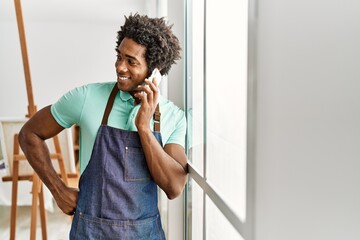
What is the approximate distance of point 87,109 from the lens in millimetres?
1190

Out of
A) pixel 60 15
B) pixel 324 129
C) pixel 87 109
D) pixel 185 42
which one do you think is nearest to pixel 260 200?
pixel 324 129

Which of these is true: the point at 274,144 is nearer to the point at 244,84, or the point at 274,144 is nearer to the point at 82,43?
the point at 244,84

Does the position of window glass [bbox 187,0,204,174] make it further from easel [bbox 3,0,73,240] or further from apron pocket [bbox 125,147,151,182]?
easel [bbox 3,0,73,240]

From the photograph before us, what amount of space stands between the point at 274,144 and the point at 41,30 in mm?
5118

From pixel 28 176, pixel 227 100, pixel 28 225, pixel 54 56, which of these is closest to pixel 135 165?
pixel 227 100

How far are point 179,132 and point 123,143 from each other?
22 cm

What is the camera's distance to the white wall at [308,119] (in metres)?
0.36

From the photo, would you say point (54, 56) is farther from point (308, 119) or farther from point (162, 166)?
point (308, 119)

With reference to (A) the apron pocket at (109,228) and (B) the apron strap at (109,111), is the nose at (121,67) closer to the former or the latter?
(B) the apron strap at (109,111)

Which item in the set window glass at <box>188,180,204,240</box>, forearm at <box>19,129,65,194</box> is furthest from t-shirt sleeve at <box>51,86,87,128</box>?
window glass at <box>188,180,204,240</box>

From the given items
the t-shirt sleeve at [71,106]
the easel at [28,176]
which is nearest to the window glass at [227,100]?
the t-shirt sleeve at [71,106]

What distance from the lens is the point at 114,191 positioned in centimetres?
116

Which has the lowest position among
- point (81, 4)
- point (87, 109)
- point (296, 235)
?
point (296, 235)

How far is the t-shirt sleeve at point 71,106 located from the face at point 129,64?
0.14 m
